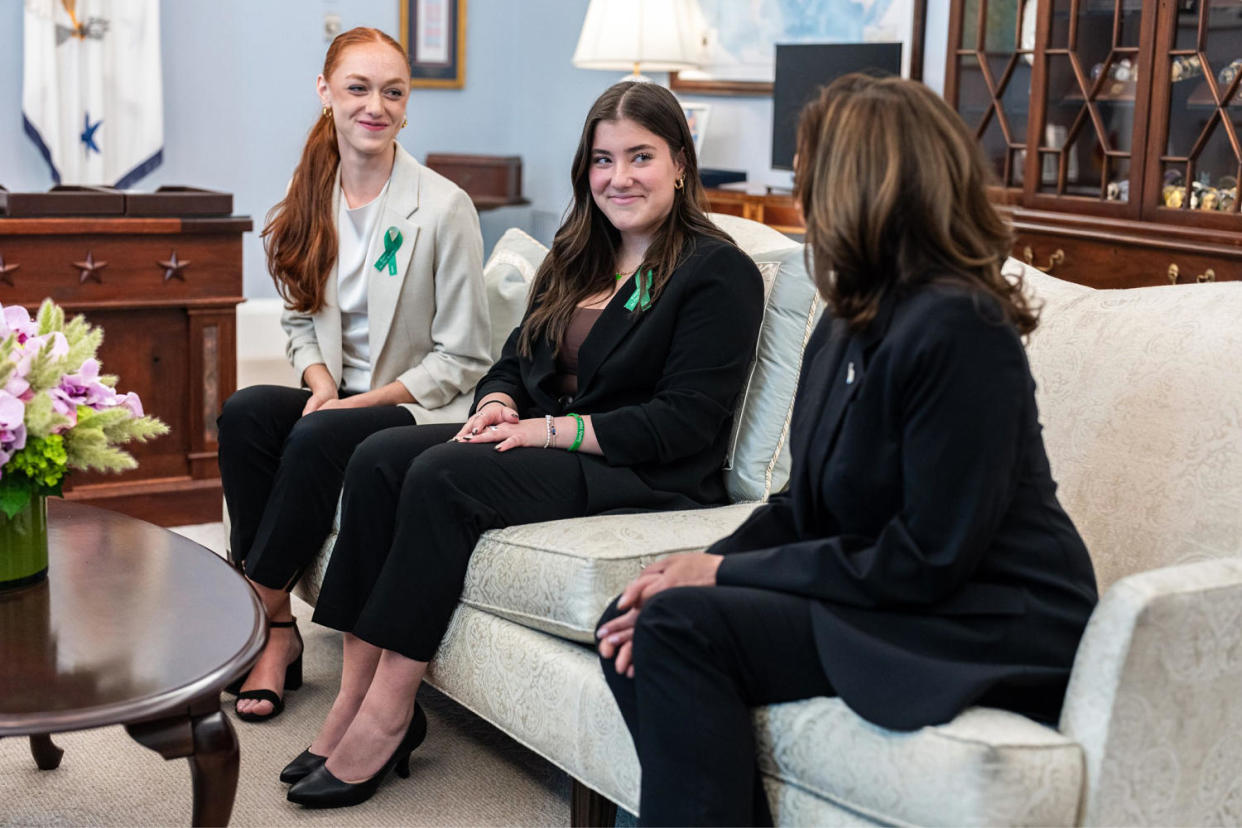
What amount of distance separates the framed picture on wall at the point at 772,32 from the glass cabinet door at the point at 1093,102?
0.69 metres

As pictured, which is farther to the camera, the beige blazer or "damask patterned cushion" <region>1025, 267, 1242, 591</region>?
the beige blazer

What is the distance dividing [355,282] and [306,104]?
334 centimetres

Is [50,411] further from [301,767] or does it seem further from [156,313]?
[156,313]

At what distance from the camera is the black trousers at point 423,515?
80.8 inches

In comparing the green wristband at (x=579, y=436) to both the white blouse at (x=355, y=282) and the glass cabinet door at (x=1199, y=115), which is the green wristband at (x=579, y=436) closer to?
the white blouse at (x=355, y=282)

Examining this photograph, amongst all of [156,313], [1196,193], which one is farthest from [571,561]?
[1196,193]

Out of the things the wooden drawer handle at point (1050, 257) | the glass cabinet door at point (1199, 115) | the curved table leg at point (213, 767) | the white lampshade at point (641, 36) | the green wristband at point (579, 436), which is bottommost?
the curved table leg at point (213, 767)

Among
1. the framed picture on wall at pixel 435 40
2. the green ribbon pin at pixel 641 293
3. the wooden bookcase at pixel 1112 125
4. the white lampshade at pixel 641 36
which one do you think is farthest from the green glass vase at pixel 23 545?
→ the framed picture on wall at pixel 435 40

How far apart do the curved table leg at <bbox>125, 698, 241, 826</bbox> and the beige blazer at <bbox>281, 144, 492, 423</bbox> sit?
1.04m

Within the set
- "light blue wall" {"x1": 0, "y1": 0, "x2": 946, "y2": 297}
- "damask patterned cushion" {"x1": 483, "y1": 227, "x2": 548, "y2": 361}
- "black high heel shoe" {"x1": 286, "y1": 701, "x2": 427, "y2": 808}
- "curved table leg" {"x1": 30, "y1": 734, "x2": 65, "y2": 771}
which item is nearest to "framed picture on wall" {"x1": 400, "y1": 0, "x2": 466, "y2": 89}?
"light blue wall" {"x1": 0, "y1": 0, "x2": 946, "y2": 297}

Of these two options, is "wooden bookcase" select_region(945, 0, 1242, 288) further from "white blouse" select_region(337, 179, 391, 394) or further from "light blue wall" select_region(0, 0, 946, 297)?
"white blouse" select_region(337, 179, 391, 394)

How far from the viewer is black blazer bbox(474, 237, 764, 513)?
2.16 m

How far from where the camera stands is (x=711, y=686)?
1530mm

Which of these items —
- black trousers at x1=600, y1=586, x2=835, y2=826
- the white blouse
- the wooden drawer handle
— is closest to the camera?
black trousers at x1=600, y1=586, x2=835, y2=826
